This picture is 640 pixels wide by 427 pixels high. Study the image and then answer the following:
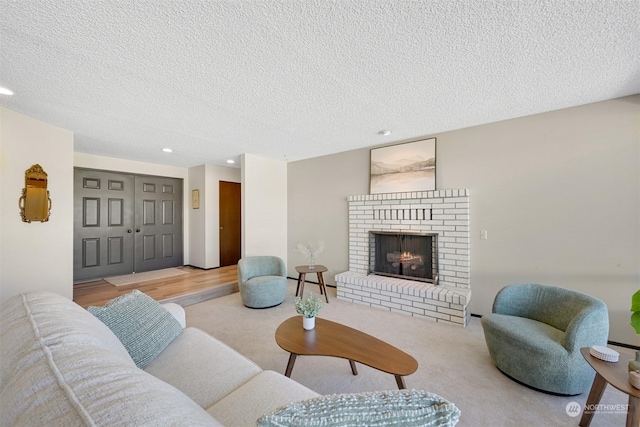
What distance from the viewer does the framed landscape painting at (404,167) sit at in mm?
3400

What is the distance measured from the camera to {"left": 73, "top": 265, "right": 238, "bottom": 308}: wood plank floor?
3.42m

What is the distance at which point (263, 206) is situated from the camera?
4.61 meters

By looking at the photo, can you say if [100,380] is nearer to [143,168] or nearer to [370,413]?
[370,413]

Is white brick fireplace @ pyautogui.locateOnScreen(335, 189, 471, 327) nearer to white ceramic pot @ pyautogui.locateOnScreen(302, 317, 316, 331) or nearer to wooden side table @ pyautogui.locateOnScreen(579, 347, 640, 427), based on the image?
wooden side table @ pyautogui.locateOnScreen(579, 347, 640, 427)

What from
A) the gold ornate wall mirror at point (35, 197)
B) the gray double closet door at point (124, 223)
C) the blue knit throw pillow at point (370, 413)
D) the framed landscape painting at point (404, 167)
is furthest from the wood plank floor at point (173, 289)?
the blue knit throw pillow at point (370, 413)

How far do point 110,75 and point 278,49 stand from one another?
136cm

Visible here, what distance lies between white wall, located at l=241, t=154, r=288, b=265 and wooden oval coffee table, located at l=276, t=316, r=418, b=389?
8.46ft

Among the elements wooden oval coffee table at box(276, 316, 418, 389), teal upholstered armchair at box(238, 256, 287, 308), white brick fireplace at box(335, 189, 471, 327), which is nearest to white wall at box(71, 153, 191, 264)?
teal upholstered armchair at box(238, 256, 287, 308)

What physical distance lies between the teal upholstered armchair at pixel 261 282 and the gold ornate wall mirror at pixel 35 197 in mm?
2246

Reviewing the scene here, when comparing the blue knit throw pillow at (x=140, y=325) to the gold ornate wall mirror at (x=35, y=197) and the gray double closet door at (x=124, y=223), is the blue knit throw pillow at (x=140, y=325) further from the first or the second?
the gray double closet door at (x=124, y=223)

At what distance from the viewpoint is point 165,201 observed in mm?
5367

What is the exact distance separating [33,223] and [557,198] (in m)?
5.68

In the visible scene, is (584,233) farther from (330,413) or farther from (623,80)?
(330,413)

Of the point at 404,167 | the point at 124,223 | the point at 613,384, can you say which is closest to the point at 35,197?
the point at 124,223
